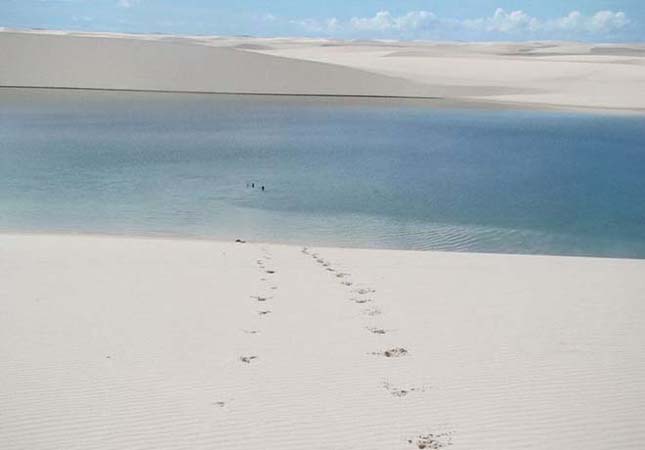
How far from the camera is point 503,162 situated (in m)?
16.2

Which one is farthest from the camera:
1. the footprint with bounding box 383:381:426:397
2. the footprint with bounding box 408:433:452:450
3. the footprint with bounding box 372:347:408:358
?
the footprint with bounding box 372:347:408:358

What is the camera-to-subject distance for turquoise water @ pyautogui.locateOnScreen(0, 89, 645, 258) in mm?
9578

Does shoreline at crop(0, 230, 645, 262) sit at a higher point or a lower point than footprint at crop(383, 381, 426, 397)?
lower

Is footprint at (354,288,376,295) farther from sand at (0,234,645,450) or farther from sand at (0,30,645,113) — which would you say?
sand at (0,30,645,113)

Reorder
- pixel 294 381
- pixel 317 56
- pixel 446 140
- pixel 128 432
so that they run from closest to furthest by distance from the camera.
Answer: pixel 128 432, pixel 294 381, pixel 446 140, pixel 317 56

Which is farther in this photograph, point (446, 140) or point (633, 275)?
point (446, 140)

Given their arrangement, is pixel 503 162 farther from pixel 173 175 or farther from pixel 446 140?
pixel 173 175

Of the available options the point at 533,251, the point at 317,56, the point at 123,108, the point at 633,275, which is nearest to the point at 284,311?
the point at 633,275

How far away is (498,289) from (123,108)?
77.9 ft

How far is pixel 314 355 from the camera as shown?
4457 mm

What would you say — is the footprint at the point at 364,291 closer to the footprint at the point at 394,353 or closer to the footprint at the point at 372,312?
the footprint at the point at 372,312

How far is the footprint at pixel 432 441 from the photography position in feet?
10.9

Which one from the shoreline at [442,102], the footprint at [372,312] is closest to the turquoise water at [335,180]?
the footprint at [372,312]

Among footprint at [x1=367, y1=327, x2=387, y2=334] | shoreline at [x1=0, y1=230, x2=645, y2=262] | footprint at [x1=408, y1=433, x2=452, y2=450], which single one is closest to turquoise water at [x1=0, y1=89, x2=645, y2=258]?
shoreline at [x1=0, y1=230, x2=645, y2=262]
